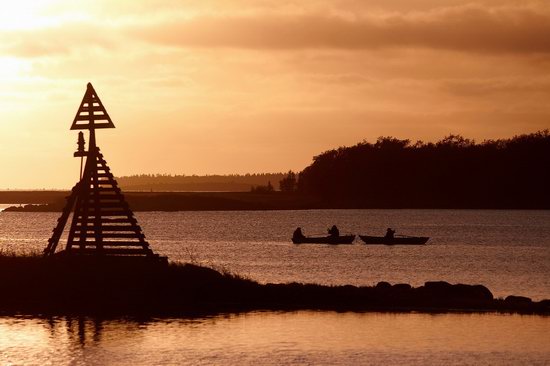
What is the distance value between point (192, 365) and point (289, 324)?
824 centimetres

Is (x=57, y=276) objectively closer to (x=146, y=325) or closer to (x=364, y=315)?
(x=146, y=325)

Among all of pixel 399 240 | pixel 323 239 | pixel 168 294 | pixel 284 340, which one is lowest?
pixel 284 340

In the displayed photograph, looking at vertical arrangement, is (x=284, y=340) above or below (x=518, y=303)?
below

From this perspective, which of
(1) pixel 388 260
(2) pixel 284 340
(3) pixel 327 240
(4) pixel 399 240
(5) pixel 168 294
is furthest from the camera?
(3) pixel 327 240

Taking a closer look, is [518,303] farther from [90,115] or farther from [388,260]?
[388,260]

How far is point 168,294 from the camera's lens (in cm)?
4362

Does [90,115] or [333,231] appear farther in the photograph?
[333,231]

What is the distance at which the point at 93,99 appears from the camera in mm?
49219

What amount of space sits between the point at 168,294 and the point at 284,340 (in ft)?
33.1

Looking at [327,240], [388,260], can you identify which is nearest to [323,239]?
[327,240]

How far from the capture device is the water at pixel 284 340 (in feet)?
104

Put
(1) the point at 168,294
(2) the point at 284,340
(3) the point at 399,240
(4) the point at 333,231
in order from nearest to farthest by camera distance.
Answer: (2) the point at 284,340 → (1) the point at 168,294 → (4) the point at 333,231 → (3) the point at 399,240

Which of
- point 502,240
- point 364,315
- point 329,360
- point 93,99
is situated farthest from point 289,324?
point 502,240

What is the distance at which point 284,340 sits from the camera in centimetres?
3469
